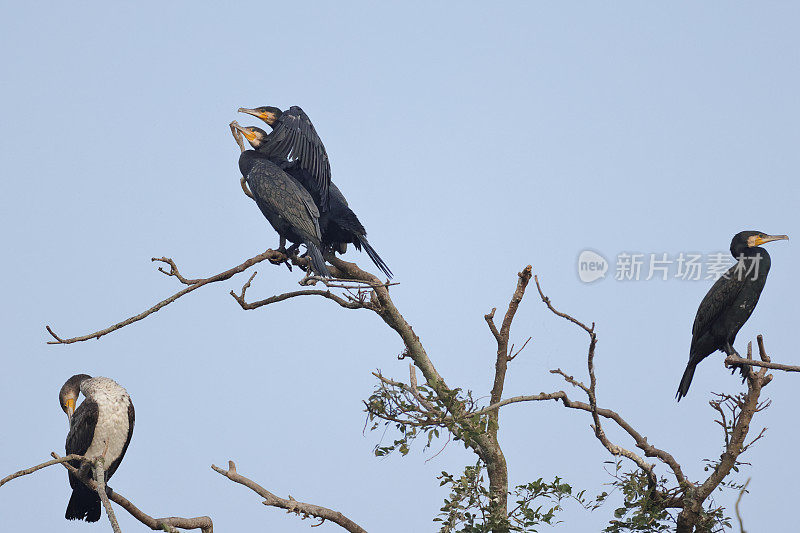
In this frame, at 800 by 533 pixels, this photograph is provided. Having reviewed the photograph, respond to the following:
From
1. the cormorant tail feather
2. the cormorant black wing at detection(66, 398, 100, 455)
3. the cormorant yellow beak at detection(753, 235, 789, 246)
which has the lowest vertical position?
the cormorant black wing at detection(66, 398, 100, 455)

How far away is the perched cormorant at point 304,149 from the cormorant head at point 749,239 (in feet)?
→ 9.35

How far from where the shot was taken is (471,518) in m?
4.16

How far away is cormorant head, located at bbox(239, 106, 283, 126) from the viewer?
237 inches

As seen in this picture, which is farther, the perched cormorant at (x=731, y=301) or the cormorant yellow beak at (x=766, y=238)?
the cormorant yellow beak at (x=766, y=238)

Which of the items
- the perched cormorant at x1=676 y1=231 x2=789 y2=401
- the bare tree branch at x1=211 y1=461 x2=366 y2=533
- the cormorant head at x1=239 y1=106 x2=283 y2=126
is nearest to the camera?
the bare tree branch at x1=211 y1=461 x2=366 y2=533

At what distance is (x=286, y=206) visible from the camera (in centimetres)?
520

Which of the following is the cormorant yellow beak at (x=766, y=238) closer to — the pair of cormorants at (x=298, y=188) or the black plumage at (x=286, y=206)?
the pair of cormorants at (x=298, y=188)

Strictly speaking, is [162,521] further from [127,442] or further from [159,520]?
[127,442]

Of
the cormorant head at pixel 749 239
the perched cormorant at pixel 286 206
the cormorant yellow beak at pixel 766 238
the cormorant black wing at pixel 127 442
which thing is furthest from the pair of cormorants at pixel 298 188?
the cormorant yellow beak at pixel 766 238

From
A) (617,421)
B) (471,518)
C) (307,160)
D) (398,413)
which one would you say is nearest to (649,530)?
(617,421)

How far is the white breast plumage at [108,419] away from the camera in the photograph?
4.89m

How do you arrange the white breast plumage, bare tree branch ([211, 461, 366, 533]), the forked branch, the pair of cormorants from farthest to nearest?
the pair of cormorants
the white breast plumage
bare tree branch ([211, 461, 366, 533])
the forked branch

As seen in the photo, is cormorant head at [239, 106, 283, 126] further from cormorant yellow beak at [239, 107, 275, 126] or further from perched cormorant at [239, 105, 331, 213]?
perched cormorant at [239, 105, 331, 213]

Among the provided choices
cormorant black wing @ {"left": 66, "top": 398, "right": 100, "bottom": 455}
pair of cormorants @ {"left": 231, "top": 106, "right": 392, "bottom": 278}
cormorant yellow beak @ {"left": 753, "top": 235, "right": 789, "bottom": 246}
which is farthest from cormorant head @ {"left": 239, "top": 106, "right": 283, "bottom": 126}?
cormorant yellow beak @ {"left": 753, "top": 235, "right": 789, "bottom": 246}
